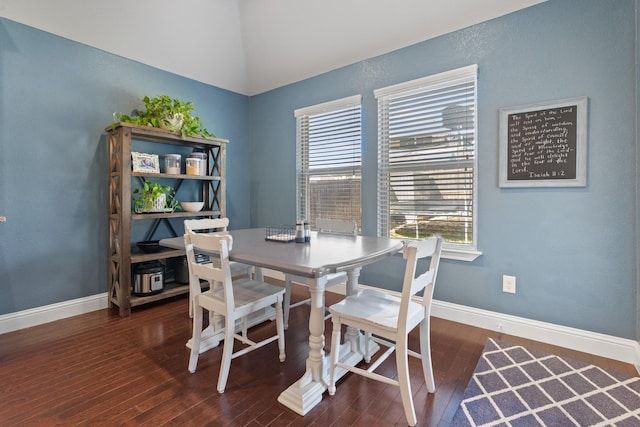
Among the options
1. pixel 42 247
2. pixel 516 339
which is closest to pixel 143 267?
pixel 42 247

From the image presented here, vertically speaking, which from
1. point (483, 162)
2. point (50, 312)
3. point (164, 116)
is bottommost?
point (50, 312)

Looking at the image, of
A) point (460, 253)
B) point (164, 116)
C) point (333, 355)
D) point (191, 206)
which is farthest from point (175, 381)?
point (164, 116)

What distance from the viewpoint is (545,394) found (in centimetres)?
171

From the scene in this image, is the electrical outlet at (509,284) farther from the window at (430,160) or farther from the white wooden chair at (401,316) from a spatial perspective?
the white wooden chair at (401,316)

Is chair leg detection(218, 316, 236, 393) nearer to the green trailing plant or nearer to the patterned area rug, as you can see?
the patterned area rug

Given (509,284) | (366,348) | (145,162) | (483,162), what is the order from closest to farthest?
1. (366,348)
2. (509,284)
3. (483,162)
4. (145,162)

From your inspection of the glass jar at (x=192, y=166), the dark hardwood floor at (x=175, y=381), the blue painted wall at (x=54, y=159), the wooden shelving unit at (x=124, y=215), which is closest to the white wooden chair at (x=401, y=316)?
the dark hardwood floor at (x=175, y=381)

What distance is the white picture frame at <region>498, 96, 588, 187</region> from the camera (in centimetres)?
216

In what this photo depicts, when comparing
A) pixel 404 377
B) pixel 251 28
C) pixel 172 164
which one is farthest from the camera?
pixel 251 28

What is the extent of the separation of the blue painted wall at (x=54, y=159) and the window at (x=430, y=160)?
2.71m

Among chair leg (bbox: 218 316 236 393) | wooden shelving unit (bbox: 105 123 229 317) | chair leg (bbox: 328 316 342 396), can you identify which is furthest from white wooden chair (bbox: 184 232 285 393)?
wooden shelving unit (bbox: 105 123 229 317)

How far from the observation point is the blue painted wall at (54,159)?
2527mm

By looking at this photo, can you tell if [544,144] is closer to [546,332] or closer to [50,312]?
[546,332]

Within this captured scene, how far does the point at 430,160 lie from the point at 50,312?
3.70m
